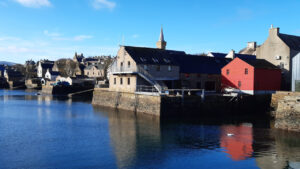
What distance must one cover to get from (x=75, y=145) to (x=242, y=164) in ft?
41.6

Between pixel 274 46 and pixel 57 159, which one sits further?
pixel 274 46

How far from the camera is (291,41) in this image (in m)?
46.9

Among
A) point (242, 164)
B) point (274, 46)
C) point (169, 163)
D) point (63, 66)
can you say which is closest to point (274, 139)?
point (242, 164)

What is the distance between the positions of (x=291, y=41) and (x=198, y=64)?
15.4m

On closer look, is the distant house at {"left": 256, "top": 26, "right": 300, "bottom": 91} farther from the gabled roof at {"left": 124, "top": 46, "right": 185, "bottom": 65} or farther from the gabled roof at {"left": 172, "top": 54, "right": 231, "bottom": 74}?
the gabled roof at {"left": 124, "top": 46, "right": 185, "bottom": 65}

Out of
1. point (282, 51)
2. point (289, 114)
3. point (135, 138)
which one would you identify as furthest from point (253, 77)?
point (135, 138)

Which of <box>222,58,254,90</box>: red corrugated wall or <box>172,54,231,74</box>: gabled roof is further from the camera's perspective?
<box>172,54,231,74</box>: gabled roof

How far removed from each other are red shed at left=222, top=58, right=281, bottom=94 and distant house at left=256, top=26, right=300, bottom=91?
2427 millimetres

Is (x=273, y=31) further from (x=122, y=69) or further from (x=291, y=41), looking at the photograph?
(x=122, y=69)

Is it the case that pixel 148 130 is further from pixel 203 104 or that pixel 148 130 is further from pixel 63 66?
pixel 63 66

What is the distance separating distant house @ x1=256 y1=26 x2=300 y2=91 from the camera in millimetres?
44925

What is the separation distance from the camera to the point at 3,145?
22.7 m

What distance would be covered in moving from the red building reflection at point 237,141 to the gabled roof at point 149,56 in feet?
57.5

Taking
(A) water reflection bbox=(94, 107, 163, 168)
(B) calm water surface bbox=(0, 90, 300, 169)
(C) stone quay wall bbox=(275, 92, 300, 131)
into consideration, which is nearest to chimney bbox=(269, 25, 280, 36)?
(B) calm water surface bbox=(0, 90, 300, 169)
